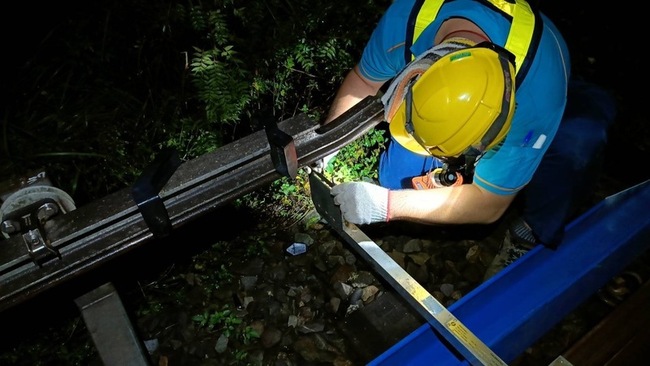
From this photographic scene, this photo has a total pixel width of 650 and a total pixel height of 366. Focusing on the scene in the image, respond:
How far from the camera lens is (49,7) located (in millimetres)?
4078

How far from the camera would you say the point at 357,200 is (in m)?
2.55

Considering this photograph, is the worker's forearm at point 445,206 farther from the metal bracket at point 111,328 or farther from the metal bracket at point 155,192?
the metal bracket at point 111,328

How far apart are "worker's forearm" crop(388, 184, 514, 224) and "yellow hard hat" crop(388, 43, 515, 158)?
0.58m

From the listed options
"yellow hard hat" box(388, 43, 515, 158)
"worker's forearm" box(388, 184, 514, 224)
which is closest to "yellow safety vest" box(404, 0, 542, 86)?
"yellow hard hat" box(388, 43, 515, 158)

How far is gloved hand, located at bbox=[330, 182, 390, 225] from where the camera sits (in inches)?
100

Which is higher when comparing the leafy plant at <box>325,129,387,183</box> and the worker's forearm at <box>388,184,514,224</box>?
the worker's forearm at <box>388,184,514,224</box>

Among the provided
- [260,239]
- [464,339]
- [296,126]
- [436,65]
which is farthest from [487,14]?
[260,239]

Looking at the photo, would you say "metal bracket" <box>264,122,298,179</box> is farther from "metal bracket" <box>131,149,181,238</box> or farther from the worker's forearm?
the worker's forearm

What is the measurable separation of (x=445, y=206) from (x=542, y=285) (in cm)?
84

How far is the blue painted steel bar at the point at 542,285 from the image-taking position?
2.40 metres

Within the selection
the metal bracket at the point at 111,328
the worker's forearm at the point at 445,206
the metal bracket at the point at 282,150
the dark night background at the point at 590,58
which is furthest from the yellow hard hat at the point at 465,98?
the dark night background at the point at 590,58

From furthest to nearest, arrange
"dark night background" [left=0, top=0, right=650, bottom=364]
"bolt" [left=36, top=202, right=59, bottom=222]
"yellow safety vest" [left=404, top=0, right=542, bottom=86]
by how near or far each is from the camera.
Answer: "dark night background" [left=0, top=0, right=650, bottom=364]
"yellow safety vest" [left=404, top=0, right=542, bottom=86]
"bolt" [left=36, top=202, right=59, bottom=222]

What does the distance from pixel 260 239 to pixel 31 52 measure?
2.96 metres

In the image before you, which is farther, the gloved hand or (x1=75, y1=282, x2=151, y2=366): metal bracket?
the gloved hand
